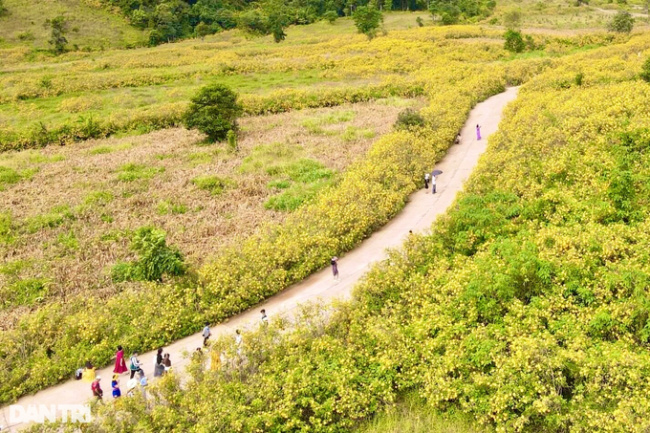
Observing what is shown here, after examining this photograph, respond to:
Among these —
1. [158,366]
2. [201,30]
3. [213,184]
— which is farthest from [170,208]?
[201,30]

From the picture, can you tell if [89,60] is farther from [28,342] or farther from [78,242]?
[28,342]

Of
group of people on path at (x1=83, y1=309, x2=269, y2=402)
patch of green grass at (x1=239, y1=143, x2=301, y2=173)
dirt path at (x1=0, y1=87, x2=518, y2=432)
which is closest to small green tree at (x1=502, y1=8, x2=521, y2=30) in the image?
dirt path at (x1=0, y1=87, x2=518, y2=432)

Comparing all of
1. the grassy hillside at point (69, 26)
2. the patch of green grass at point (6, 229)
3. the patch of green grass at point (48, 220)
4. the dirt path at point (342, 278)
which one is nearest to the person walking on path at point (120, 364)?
the dirt path at point (342, 278)

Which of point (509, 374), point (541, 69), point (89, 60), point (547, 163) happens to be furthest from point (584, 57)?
point (89, 60)

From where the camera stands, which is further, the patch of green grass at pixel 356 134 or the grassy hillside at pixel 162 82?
the grassy hillside at pixel 162 82

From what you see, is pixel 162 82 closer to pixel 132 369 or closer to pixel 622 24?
pixel 132 369

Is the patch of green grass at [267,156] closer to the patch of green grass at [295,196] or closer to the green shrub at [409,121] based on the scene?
the patch of green grass at [295,196]

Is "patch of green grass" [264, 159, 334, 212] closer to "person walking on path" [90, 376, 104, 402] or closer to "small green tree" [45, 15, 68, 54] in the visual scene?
"person walking on path" [90, 376, 104, 402]
